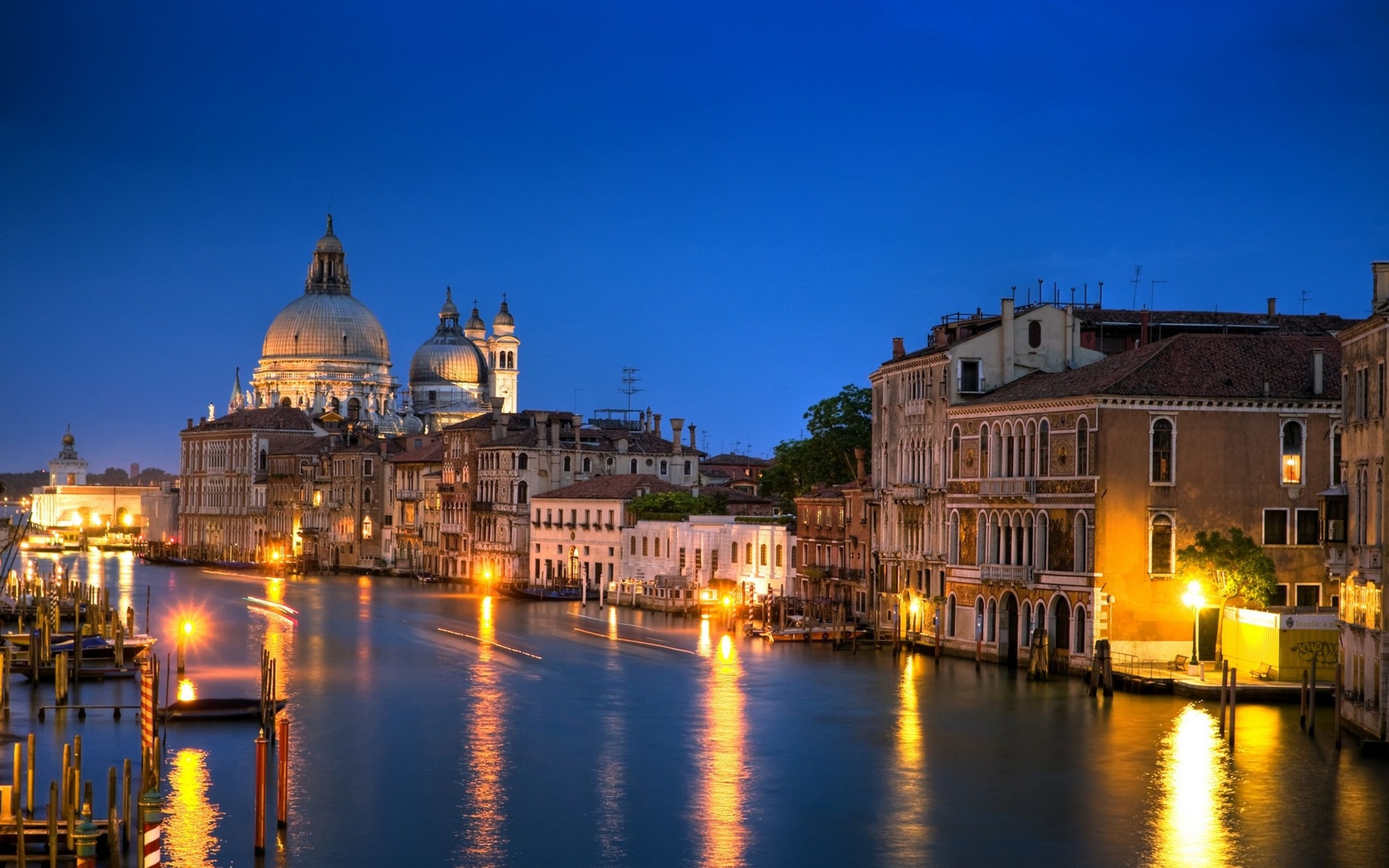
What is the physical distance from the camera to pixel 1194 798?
26.4 metres

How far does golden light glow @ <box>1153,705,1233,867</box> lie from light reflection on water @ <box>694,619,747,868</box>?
486 centimetres

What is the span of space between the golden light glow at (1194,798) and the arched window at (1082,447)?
6949 millimetres

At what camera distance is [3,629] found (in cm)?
5281

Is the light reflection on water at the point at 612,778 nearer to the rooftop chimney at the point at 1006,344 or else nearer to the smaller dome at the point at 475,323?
the rooftop chimney at the point at 1006,344

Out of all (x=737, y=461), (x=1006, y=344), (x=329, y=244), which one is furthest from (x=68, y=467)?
(x=1006, y=344)

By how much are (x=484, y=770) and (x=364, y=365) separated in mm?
101782

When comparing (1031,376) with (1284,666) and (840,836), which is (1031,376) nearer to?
(1284,666)

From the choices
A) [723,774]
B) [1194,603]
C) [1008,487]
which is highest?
[1008,487]

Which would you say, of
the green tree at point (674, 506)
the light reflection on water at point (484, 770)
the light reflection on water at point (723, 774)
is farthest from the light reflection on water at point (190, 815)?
the green tree at point (674, 506)

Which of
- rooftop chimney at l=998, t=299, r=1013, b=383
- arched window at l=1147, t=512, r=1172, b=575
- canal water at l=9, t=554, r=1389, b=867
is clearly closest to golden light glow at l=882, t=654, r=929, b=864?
canal water at l=9, t=554, r=1389, b=867

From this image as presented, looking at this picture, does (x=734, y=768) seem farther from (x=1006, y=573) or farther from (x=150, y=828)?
(x=1006, y=573)

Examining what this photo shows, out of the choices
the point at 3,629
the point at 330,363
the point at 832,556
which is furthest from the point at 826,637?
the point at 330,363

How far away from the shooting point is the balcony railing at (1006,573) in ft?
133

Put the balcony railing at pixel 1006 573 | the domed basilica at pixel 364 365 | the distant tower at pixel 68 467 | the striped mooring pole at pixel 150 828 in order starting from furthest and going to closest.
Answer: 1. the distant tower at pixel 68 467
2. the domed basilica at pixel 364 365
3. the balcony railing at pixel 1006 573
4. the striped mooring pole at pixel 150 828
